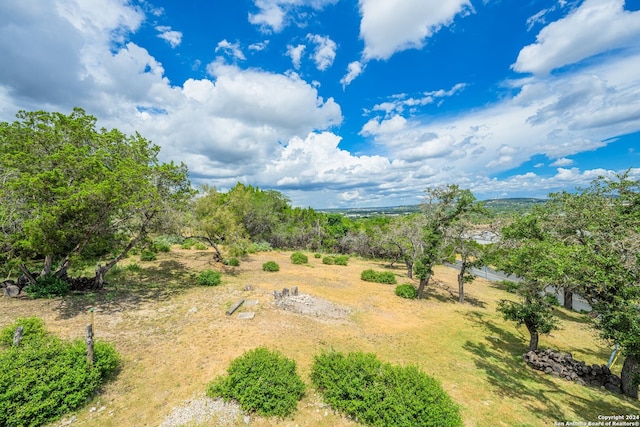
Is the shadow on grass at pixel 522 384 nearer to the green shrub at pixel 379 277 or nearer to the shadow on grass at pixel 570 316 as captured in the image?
the shadow on grass at pixel 570 316

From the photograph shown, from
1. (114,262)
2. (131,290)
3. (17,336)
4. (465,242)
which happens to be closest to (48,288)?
(114,262)

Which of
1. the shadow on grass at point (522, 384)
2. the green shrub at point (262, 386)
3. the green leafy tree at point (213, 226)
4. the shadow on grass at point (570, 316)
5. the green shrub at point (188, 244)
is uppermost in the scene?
the green leafy tree at point (213, 226)

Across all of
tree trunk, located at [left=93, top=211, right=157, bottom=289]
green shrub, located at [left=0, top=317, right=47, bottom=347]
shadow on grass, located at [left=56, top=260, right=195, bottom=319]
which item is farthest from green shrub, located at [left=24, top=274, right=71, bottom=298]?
green shrub, located at [left=0, top=317, right=47, bottom=347]

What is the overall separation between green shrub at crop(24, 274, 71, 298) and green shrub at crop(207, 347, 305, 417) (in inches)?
425

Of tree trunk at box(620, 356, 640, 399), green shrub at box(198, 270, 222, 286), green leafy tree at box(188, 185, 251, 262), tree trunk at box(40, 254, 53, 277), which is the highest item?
green leafy tree at box(188, 185, 251, 262)

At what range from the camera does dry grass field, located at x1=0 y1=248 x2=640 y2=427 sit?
6.20m

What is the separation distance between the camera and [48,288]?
1131cm

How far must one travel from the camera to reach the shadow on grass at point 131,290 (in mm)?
10654

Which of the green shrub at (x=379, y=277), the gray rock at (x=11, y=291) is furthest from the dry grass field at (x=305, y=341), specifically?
the green shrub at (x=379, y=277)

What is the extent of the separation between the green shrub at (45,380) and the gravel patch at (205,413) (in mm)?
2178

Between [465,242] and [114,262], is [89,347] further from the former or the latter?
[465,242]

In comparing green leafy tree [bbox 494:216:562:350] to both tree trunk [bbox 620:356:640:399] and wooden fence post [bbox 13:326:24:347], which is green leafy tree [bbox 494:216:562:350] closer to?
tree trunk [bbox 620:356:640:399]

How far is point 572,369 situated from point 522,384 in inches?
92.5

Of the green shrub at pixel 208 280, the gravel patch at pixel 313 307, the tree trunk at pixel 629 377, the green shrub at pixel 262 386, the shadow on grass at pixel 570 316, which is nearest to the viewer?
the green shrub at pixel 262 386
